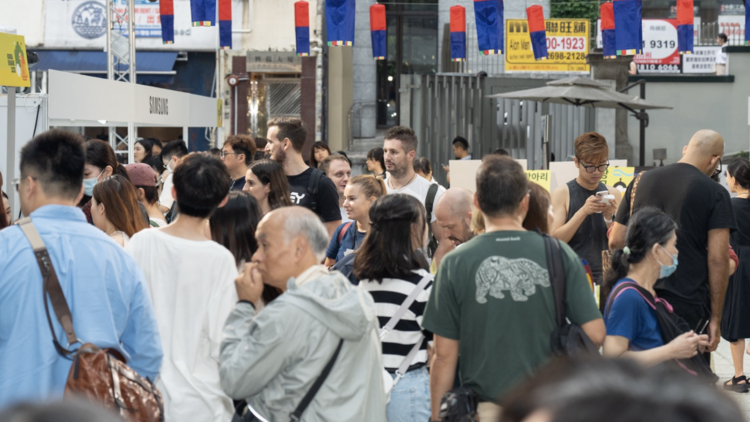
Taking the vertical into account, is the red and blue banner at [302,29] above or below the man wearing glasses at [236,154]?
above

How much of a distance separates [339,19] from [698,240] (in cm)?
1150

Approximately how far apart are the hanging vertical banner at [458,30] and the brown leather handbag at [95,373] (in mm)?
13831

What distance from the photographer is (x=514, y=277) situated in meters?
3.27

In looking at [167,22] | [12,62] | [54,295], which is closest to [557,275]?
[54,295]

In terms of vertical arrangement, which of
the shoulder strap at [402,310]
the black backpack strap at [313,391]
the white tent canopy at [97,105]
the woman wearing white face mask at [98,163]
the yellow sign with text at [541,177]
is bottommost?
the black backpack strap at [313,391]

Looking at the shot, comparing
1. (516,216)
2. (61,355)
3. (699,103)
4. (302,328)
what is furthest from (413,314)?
(699,103)

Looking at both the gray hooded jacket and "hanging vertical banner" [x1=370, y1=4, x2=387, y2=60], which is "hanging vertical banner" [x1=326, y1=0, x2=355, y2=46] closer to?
"hanging vertical banner" [x1=370, y1=4, x2=387, y2=60]

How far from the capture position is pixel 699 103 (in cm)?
1809

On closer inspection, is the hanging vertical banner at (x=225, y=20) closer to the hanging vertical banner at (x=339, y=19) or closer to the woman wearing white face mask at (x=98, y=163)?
the hanging vertical banner at (x=339, y=19)

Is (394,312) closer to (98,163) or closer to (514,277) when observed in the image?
(514,277)

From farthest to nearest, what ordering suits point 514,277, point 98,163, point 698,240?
point 98,163 → point 698,240 → point 514,277

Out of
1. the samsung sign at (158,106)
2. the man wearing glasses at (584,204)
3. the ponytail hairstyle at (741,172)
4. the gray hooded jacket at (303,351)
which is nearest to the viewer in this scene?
the gray hooded jacket at (303,351)

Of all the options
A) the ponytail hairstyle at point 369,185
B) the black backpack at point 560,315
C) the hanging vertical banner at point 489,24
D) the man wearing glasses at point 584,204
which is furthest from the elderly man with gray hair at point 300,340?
the hanging vertical banner at point 489,24

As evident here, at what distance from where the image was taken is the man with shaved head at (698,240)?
A: 4941mm
